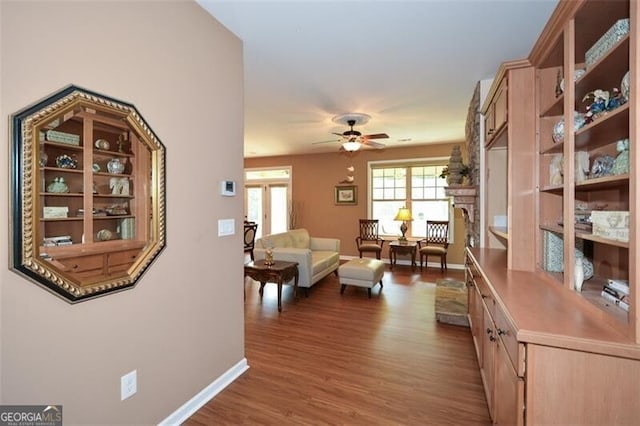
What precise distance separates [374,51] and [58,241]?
8.56 ft

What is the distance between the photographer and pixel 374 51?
2570 mm

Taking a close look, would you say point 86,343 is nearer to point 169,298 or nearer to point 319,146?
point 169,298

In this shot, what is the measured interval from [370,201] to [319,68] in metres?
4.52

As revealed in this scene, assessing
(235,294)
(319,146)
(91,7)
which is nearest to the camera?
(91,7)

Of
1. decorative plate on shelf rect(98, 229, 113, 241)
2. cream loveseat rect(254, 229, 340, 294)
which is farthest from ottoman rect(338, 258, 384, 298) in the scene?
decorative plate on shelf rect(98, 229, 113, 241)

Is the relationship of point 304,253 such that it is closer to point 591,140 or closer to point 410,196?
point 591,140

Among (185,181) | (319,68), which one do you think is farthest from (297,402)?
(319,68)

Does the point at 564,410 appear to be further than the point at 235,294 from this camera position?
No

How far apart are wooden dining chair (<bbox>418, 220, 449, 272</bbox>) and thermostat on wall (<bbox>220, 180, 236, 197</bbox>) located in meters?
4.62

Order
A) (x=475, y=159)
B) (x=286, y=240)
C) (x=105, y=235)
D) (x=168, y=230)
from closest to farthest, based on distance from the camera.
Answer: (x=105, y=235)
(x=168, y=230)
(x=475, y=159)
(x=286, y=240)

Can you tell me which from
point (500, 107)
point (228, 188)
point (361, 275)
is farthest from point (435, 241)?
point (228, 188)

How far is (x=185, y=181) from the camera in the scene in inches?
73.5

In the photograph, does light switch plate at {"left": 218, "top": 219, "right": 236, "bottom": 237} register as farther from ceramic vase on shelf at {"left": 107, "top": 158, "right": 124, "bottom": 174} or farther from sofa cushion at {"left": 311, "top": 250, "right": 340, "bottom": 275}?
sofa cushion at {"left": 311, "top": 250, "right": 340, "bottom": 275}

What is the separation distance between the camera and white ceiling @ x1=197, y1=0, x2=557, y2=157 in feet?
6.61
